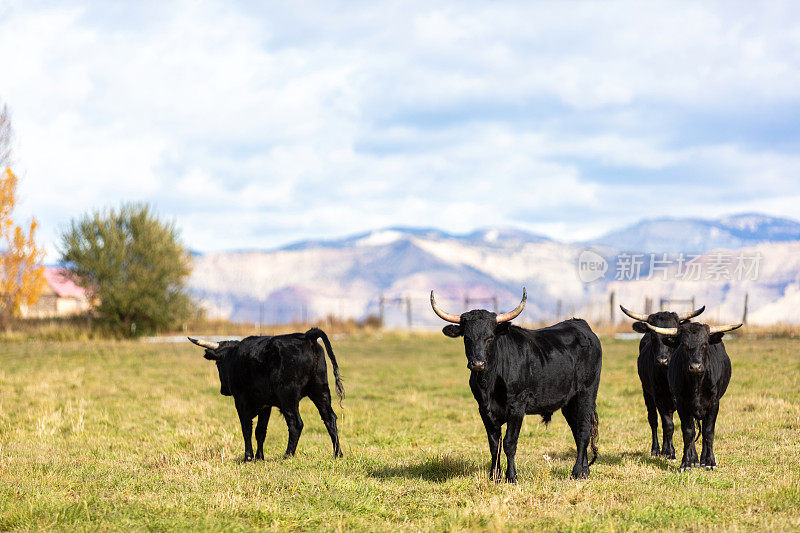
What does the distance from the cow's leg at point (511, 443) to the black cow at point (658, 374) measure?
234cm

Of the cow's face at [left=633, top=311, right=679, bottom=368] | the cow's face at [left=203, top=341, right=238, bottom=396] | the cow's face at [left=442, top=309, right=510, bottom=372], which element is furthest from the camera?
the cow's face at [left=203, top=341, right=238, bottom=396]

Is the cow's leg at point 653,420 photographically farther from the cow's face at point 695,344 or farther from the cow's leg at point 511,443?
the cow's leg at point 511,443

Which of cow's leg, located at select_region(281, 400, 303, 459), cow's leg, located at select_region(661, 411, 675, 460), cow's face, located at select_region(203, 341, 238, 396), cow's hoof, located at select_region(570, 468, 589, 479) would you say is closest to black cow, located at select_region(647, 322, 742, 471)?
cow's leg, located at select_region(661, 411, 675, 460)

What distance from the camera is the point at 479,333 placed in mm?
7855

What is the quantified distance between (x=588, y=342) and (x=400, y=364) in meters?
15.9

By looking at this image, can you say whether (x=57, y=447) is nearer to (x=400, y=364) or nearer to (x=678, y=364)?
(x=678, y=364)

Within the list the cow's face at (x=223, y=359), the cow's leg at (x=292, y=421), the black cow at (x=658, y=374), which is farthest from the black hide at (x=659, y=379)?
the cow's face at (x=223, y=359)

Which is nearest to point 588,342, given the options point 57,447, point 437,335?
point 57,447

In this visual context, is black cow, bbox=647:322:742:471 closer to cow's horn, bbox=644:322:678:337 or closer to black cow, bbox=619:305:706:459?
cow's horn, bbox=644:322:678:337

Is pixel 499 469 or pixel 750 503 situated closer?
pixel 750 503

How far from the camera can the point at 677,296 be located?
170 m

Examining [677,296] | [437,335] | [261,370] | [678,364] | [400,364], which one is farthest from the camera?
[677,296]

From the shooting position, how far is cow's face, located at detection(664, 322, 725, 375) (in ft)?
28.3

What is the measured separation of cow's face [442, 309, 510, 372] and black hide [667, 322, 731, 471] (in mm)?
2440
